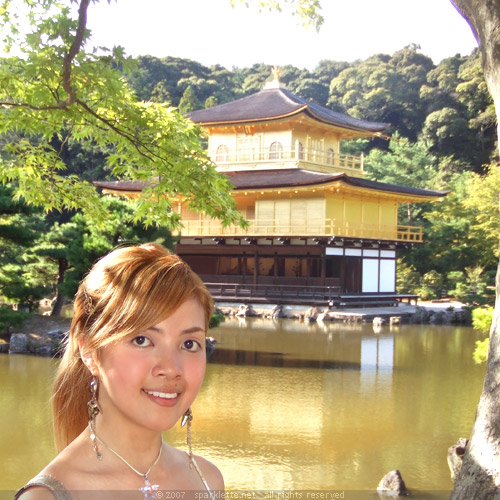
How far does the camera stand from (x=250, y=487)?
577cm

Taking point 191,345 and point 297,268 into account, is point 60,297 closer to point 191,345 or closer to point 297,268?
point 297,268

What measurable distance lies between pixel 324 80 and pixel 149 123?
5923 cm

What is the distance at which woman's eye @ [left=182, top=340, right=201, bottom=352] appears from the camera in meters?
→ 1.36

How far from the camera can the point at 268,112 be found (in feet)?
82.2

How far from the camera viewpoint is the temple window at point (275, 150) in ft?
82.5

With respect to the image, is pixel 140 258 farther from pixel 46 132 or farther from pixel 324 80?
pixel 324 80

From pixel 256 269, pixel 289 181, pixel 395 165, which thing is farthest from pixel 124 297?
pixel 395 165

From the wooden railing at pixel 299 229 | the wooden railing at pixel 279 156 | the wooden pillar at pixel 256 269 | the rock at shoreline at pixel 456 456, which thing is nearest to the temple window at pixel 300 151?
the wooden railing at pixel 279 156

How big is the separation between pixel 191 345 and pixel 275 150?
24232 mm

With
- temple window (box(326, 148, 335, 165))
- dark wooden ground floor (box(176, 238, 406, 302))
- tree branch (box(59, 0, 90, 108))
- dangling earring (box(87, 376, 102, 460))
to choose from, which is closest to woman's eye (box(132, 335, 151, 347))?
dangling earring (box(87, 376, 102, 460))

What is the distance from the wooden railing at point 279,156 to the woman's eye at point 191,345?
23.5 meters

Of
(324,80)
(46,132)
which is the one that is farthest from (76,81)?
(324,80)

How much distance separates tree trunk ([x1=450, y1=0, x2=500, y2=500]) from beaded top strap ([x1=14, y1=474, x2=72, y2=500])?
7.77ft

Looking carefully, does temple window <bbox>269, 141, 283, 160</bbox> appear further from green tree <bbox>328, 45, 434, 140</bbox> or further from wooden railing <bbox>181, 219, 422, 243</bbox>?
green tree <bbox>328, 45, 434, 140</bbox>
